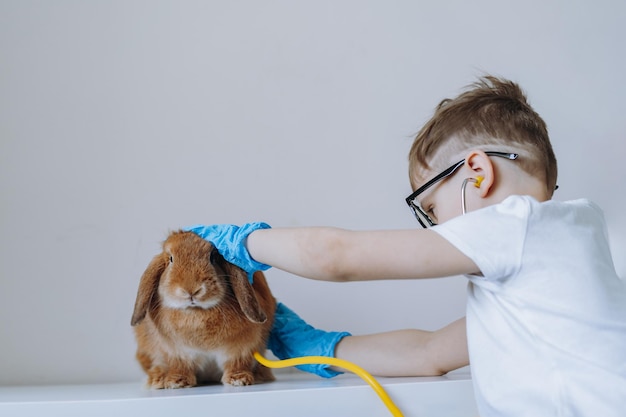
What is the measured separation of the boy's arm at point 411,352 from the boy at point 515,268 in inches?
7.5

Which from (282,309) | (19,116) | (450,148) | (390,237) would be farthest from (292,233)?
(19,116)

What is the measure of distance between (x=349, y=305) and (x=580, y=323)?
0.69m

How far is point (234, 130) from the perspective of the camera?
4.51 feet

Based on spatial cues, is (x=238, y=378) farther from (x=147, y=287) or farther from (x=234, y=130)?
(x=234, y=130)

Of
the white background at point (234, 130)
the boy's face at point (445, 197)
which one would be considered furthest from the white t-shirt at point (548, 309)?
the white background at point (234, 130)

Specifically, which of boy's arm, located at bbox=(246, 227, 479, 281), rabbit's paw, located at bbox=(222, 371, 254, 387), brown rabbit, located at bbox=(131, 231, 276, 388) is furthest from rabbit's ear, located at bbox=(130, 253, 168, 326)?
boy's arm, located at bbox=(246, 227, 479, 281)

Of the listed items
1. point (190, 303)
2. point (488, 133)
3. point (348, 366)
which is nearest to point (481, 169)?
point (488, 133)

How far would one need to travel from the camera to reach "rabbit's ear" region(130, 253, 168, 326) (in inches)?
36.5

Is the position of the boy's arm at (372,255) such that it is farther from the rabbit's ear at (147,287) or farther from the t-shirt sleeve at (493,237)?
the rabbit's ear at (147,287)

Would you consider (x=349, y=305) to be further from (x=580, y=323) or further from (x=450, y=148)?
(x=580, y=323)

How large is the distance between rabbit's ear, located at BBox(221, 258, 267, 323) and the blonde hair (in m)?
0.28

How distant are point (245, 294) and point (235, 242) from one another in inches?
3.5

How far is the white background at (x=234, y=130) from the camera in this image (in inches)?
50.1

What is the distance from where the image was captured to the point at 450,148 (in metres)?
0.87
